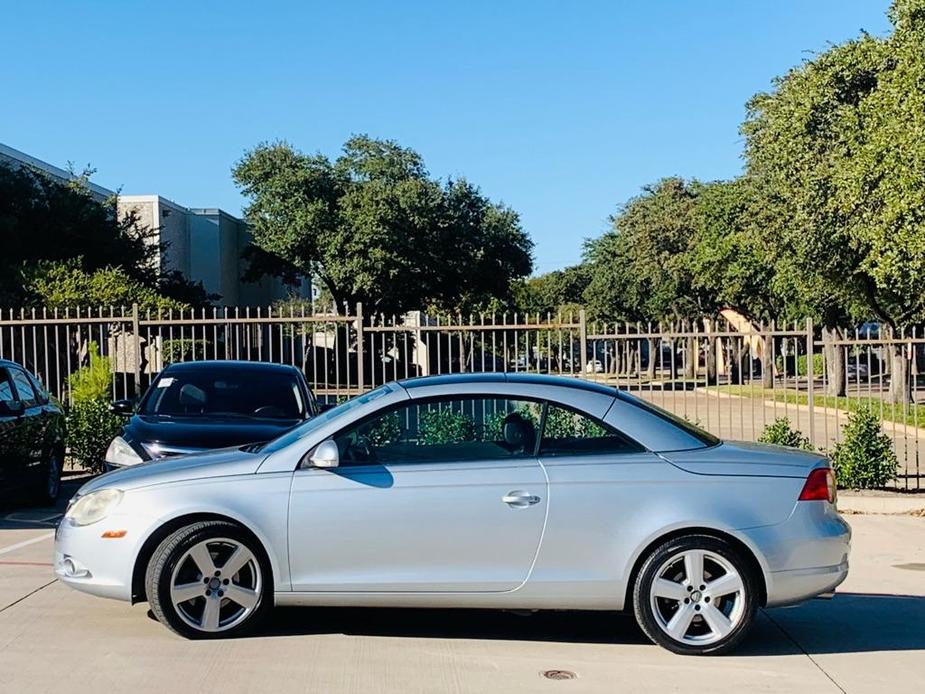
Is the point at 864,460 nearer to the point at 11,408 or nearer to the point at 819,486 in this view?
the point at 819,486

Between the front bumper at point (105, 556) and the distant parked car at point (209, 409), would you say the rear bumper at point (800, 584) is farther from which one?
the distant parked car at point (209, 409)

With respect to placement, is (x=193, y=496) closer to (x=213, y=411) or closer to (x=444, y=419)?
(x=444, y=419)

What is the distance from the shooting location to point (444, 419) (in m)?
6.87

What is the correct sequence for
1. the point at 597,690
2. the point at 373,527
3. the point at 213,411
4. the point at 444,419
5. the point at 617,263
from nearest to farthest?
1. the point at 597,690
2. the point at 373,527
3. the point at 444,419
4. the point at 213,411
5. the point at 617,263

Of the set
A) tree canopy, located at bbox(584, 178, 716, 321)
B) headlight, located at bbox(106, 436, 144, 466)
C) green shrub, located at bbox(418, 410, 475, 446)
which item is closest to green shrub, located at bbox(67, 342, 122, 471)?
headlight, located at bbox(106, 436, 144, 466)

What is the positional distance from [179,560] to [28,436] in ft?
19.6

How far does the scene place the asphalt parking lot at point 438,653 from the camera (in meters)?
5.73

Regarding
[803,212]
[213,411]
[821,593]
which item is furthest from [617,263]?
[821,593]

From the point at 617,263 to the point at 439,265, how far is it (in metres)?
15.2

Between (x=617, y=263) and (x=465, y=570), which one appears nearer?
(x=465, y=570)

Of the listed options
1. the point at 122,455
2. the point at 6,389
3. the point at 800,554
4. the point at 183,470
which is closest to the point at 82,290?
the point at 6,389

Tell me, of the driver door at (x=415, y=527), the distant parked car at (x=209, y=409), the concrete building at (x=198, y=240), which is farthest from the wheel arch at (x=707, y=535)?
the concrete building at (x=198, y=240)

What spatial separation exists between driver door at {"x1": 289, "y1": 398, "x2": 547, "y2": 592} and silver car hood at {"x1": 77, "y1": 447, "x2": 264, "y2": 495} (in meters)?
0.37

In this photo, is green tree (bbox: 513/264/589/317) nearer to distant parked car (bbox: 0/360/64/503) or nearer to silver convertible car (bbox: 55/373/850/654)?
distant parked car (bbox: 0/360/64/503)
